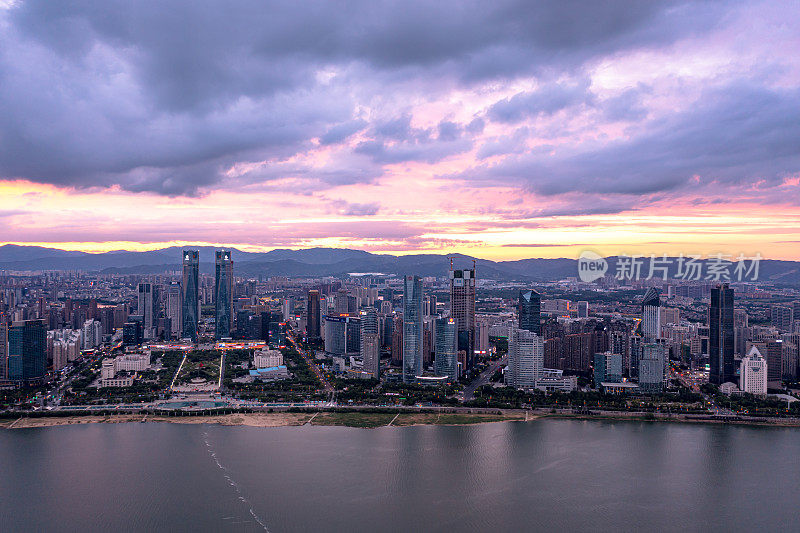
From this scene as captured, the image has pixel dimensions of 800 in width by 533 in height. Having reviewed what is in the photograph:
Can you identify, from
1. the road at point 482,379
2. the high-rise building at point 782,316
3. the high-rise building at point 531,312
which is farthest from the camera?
the high-rise building at point 782,316

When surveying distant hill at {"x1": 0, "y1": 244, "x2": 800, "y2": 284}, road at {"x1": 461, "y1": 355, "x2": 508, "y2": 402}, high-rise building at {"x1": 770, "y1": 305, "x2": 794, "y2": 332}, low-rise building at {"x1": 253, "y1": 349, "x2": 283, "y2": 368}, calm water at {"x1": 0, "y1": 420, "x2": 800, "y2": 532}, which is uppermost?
distant hill at {"x1": 0, "y1": 244, "x2": 800, "y2": 284}

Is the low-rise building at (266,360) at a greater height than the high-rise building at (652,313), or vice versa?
the high-rise building at (652,313)

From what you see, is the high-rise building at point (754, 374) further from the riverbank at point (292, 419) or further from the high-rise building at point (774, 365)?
the riverbank at point (292, 419)

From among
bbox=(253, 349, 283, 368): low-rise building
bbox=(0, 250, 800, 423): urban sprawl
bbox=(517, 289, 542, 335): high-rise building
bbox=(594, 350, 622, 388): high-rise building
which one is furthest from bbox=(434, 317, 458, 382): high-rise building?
bbox=(253, 349, 283, 368): low-rise building

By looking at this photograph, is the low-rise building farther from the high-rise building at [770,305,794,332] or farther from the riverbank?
the high-rise building at [770,305,794,332]

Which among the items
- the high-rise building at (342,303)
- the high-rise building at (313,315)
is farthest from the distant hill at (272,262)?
the high-rise building at (313,315)

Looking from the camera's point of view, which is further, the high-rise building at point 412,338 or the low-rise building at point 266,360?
the low-rise building at point 266,360

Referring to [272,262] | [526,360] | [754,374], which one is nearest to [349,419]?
[526,360]
